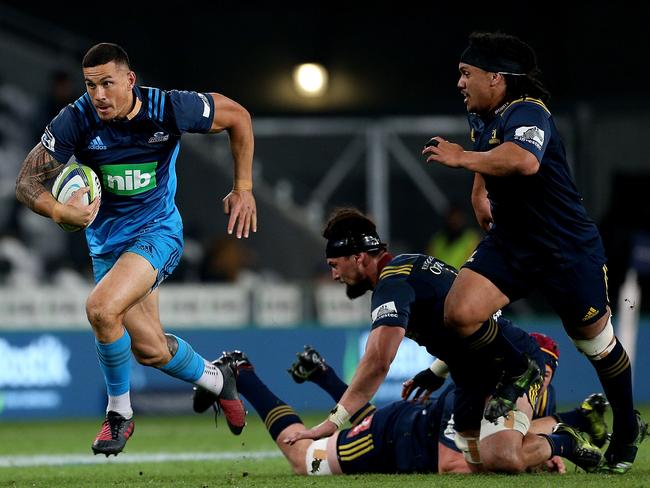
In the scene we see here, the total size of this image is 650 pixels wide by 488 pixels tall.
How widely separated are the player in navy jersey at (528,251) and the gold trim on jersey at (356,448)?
85 cm

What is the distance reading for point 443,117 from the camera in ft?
57.2

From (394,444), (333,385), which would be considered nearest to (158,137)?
(333,385)

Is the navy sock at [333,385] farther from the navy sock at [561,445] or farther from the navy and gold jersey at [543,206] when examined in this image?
the navy and gold jersey at [543,206]

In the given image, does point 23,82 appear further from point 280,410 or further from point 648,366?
point 280,410

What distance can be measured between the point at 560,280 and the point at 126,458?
362 centimetres

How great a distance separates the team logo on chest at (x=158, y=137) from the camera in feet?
25.1

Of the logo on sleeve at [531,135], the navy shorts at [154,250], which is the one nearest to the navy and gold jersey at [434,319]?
the logo on sleeve at [531,135]

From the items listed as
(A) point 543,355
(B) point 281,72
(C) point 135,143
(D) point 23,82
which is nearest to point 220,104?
(C) point 135,143

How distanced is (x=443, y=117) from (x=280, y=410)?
10.2 meters

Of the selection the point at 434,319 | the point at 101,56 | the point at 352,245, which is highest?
the point at 101,56

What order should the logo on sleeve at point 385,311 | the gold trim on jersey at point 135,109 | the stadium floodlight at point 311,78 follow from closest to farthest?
the logo on sleeve at point 385,311
the gold trim on jersey at point 135,109
the stadium floodlight at point 311,78

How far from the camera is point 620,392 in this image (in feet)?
23.5

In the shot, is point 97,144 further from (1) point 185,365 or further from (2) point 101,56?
(1) point 185,365

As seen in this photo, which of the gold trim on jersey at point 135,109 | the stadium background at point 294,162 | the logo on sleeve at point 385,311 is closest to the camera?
the logo on sleeve at point 385,311
